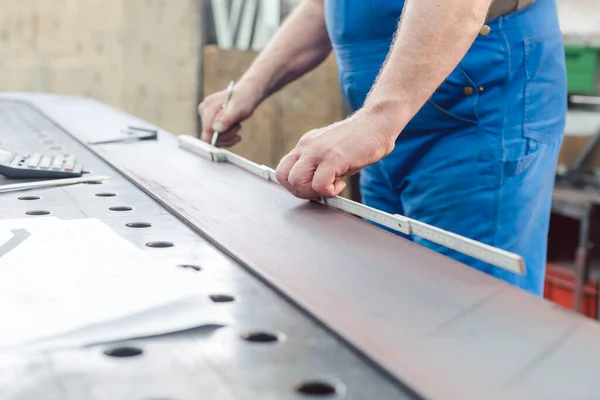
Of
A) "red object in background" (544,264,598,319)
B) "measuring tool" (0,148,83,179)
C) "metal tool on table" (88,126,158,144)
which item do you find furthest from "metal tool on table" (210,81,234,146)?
"red object in background" (544,264,598,319)

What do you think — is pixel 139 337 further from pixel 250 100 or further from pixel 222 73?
pixel 222 73

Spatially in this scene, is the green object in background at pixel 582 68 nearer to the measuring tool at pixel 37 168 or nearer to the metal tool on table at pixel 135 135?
the metal tool on table at pixel 135 135

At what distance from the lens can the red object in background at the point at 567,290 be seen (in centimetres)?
214

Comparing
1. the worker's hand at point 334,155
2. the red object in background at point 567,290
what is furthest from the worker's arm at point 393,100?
the red object in background at point 567,290

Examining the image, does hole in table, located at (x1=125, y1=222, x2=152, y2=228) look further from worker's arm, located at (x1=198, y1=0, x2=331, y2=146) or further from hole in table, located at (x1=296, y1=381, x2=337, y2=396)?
worker's arm, located at (x1=198, y1=0, x2=331, y2=146)

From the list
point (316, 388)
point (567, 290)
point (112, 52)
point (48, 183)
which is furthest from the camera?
point (112, 52)

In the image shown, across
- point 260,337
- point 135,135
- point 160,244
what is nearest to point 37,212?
point 160,244

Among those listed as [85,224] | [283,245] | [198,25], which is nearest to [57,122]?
[85,224]

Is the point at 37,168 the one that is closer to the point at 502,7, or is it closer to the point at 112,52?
the point at 502,7

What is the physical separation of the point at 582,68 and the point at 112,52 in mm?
1837

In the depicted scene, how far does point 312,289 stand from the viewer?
1.81 ft

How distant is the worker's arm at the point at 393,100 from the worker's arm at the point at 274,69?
493mm

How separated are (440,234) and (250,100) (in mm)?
772

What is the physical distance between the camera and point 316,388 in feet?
1.33
